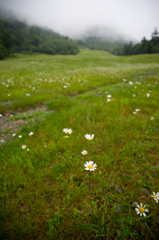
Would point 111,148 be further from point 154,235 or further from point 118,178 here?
point 154,235

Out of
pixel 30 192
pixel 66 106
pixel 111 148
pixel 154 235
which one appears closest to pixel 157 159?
pixel 111 148

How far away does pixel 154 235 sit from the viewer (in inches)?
48.5

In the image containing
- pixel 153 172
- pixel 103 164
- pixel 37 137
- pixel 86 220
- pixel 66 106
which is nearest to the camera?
pixel 86 220

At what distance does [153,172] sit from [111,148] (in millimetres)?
801

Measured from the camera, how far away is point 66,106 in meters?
4.58

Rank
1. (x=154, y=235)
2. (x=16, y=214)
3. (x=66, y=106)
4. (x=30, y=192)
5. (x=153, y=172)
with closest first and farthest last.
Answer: (x=154, y=235) < (x=16, y=214) < (x=30, y=192) < (x=153, y=172) < (x=66, y=106)

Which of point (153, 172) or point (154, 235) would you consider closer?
point (154, 235)

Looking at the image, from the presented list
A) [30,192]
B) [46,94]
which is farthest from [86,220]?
[46,94]

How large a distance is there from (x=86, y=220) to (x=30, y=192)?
0.94 meters

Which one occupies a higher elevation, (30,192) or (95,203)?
(95,203)

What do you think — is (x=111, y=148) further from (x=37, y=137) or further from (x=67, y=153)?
(x=37, y=137)

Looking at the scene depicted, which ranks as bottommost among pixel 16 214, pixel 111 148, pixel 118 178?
pixel 16 214

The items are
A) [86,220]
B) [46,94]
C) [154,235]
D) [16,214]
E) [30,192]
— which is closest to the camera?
[154,235]

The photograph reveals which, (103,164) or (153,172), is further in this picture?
(103,164)
